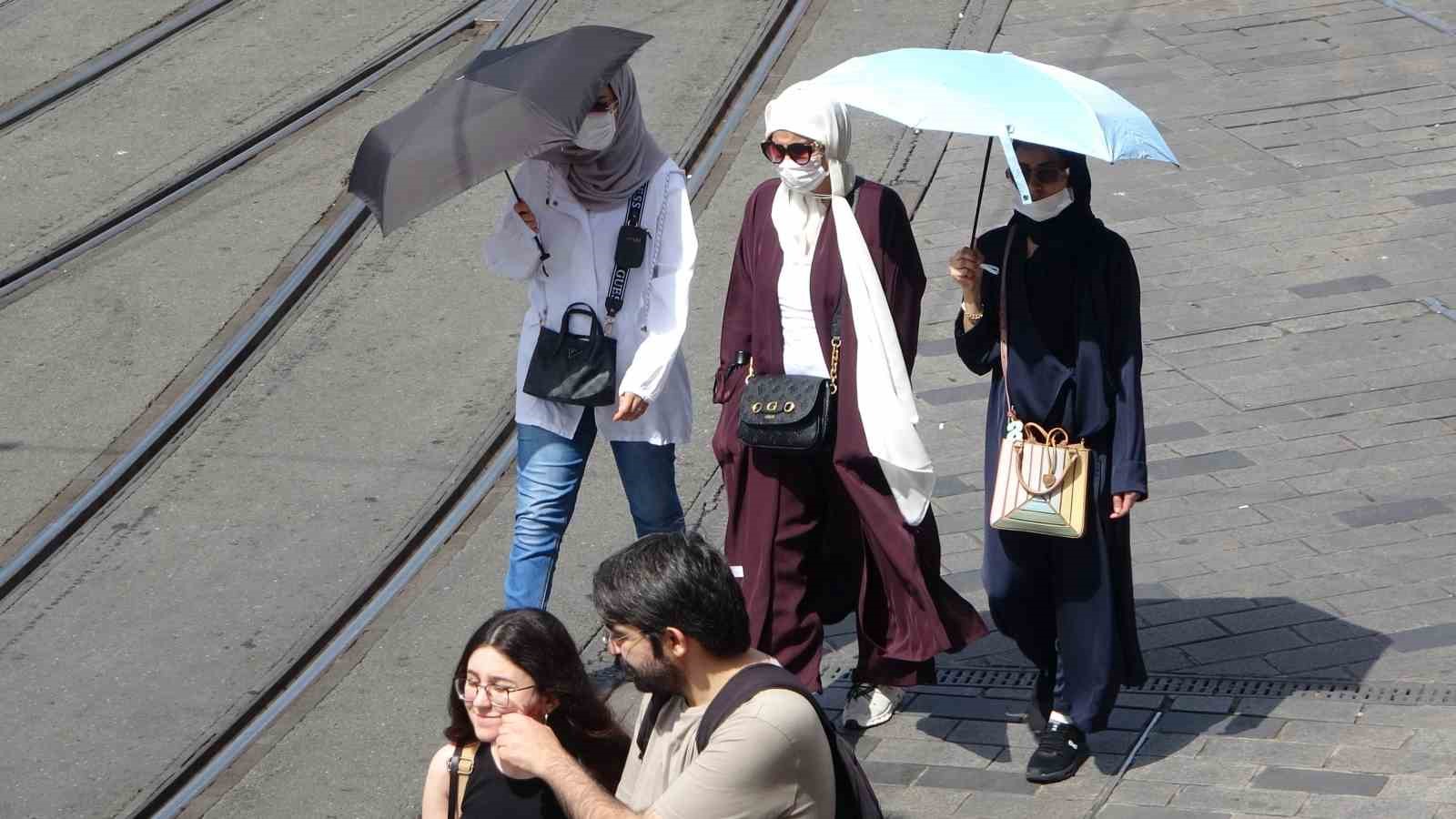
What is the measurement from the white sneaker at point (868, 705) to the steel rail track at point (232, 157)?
198 inches

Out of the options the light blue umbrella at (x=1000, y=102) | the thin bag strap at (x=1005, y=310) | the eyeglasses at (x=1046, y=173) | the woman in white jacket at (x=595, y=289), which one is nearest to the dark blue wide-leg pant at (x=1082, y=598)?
the thin bag strap at (x=1005, y=310)

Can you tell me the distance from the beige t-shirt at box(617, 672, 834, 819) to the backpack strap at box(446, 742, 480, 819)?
2.43ft

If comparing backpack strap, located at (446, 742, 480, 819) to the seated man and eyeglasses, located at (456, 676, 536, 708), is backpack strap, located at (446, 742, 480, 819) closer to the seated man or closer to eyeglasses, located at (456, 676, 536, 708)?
eyeglasses, located at (456, 676, 536, 708)

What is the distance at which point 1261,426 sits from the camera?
23.7 ft

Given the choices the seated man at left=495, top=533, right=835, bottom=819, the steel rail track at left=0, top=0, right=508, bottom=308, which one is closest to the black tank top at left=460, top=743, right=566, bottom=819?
the seated man at left=495, top=533, right=835, bottom=819

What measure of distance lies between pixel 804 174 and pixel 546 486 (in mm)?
1172

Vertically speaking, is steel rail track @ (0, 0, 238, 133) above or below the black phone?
below

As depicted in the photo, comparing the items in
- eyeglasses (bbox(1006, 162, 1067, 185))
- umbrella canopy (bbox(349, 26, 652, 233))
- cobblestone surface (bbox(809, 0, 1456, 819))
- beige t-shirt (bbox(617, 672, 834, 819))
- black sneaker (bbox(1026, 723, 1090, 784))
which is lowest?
cobblestone surface (bbox(809, 0, 1456, 819))

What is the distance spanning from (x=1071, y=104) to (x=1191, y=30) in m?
7.03

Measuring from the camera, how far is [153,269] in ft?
29.4

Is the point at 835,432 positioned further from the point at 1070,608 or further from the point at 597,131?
the point at 597,131

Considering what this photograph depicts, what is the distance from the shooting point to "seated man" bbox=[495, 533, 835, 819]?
3.27 m

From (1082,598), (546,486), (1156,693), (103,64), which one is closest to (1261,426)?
(1156,693)

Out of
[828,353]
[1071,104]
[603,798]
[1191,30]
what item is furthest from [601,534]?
[1191,30]
